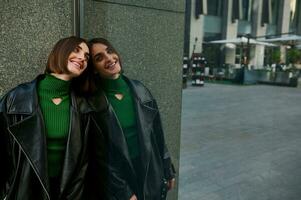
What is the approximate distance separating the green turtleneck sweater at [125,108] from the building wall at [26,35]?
62 centimetres

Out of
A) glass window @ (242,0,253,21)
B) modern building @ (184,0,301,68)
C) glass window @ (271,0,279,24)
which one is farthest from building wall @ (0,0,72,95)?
glass window @ (271,0,279,24)

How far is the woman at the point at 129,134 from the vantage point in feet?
7.80

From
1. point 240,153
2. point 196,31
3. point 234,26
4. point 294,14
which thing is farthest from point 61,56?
point 294,14

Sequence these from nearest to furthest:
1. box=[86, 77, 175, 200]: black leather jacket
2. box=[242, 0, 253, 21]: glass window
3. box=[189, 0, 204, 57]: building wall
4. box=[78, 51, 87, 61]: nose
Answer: box=[78, 51, 87, 61]: nose → box=[86, 77, 175, 200]: black leather jacket → box=[189, 0, 204, 57]: building wall → box=[242, 0, 253, 21]: glass window

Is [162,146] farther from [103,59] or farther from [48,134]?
[48,134]

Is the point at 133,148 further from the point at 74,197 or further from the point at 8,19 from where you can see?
the point at 8,19

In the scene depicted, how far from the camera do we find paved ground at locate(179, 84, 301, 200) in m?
5.34

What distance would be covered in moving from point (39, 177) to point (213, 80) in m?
23.2

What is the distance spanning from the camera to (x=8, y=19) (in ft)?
8.45

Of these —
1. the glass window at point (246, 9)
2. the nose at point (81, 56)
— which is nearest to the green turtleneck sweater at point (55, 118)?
the nose at point (81, 56)

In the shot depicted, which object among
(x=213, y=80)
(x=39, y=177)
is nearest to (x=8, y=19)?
(x=39, y=177)

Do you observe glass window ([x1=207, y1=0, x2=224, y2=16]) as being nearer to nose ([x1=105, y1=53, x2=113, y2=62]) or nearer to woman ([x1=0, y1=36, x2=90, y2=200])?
nose ([x1=105, y1=53, x2=113, y2=62])

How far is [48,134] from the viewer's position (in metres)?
2.11

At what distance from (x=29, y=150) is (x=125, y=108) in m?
0.70
